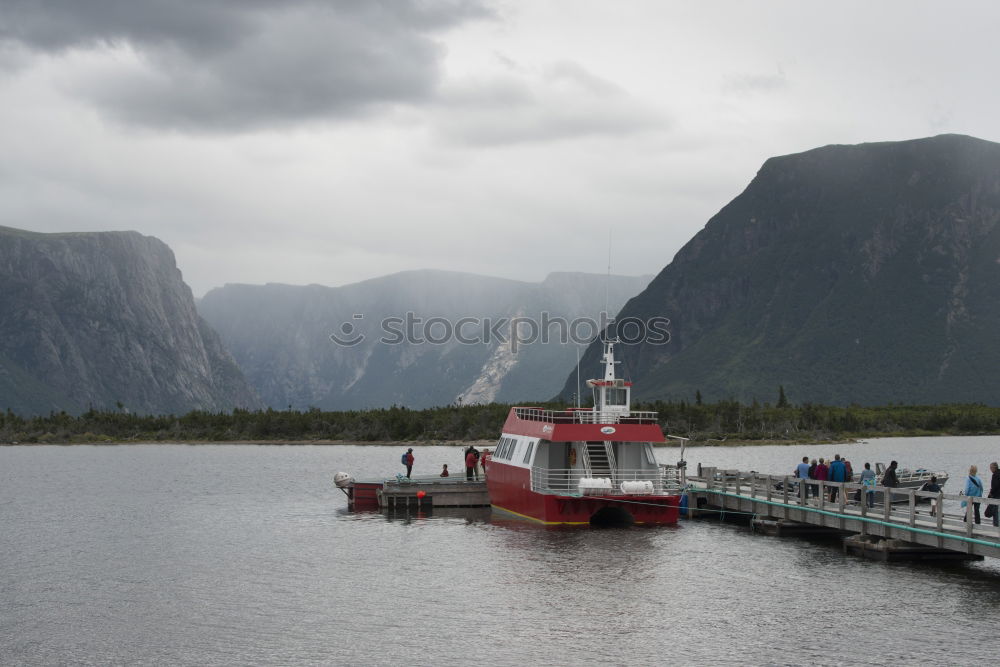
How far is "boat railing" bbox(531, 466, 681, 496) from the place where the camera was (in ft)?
171

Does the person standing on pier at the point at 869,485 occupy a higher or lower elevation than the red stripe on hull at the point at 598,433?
lower

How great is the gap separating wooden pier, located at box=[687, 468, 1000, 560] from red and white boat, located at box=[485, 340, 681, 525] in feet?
12.2

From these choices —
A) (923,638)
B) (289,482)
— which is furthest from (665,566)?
(289,482)

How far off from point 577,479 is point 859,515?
14117 mm

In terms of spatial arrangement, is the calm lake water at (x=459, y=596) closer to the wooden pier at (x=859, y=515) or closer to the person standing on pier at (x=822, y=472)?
the wooden pier at (x=859, y=515)

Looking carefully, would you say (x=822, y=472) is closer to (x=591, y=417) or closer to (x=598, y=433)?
(x=598, y=433)

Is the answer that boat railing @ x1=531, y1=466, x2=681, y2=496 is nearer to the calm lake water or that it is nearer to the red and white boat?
the red and white boat

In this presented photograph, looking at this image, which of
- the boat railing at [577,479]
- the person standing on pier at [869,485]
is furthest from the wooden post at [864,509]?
the boat railing at [577,479]

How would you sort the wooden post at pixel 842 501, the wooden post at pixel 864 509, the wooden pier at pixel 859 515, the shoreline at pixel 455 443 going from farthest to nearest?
the shoreline at pixel 455 443
the wooden post at pixel 842 501
the wooden post at pixel 864 509
the wooden pier at pixel 859 515

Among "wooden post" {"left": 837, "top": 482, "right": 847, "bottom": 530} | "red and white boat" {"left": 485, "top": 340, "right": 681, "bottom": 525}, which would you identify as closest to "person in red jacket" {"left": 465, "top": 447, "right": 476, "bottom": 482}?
"red and white boat" {"left": 485, "top": 340, "right": 681, "bottom": 525}

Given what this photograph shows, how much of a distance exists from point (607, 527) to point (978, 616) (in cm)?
2127

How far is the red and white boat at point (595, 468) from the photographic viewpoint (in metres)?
50.8

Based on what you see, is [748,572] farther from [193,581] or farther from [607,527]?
[193,581]

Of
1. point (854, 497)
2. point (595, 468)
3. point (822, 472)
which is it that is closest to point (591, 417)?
point (595, 468)
